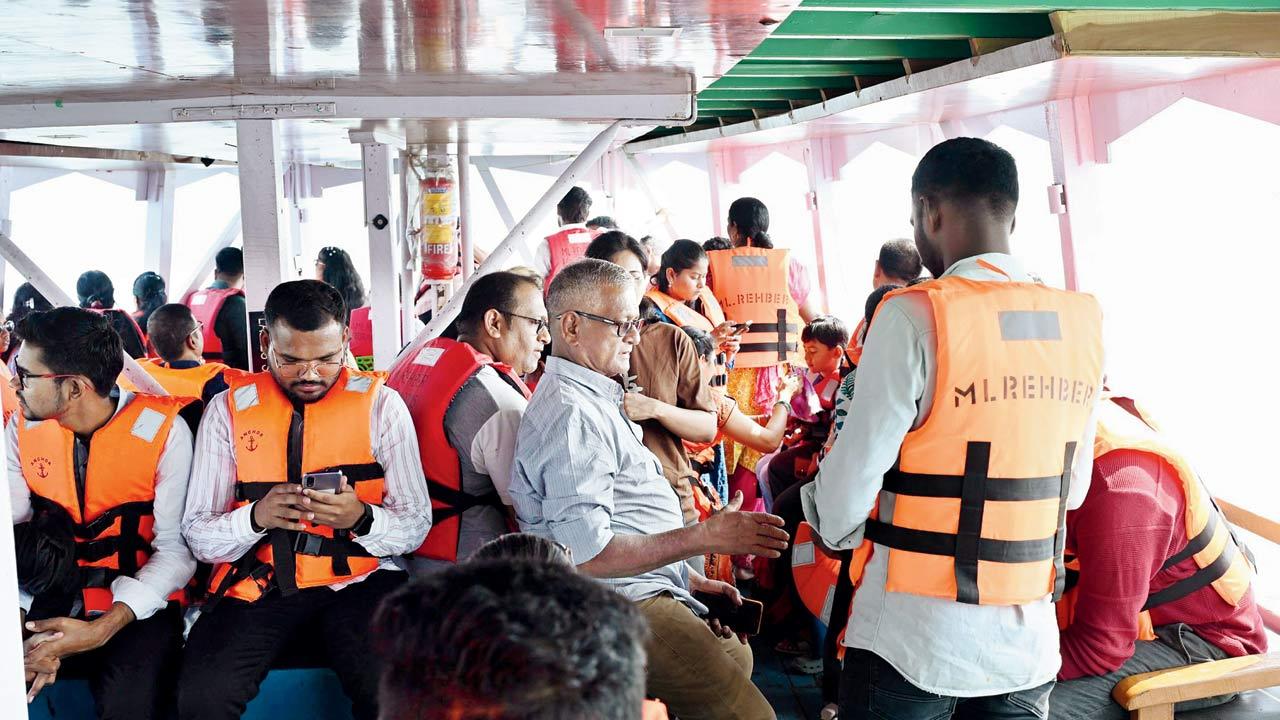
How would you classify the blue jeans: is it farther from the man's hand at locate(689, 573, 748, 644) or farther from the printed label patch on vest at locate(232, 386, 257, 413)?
the printed label patch on vest at locate(232, 386, 257, 413)

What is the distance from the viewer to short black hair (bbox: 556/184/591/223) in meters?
6.43

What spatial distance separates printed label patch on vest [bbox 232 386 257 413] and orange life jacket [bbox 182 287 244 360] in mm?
3020

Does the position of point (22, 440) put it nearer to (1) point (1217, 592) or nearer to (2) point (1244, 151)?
(1) point (1217, 592)

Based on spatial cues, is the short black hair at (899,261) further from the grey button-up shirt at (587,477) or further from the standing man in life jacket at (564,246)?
the grey button-up shirt at (587,477)

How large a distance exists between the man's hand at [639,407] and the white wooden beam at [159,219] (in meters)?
8.84

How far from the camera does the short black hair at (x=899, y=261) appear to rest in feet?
14.7

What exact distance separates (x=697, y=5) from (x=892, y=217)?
6836 mm

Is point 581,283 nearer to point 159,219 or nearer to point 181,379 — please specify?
point 181,379

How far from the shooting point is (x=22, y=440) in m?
2.63

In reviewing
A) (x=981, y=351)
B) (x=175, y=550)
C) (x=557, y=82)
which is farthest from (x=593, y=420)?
(x=557, y=82)

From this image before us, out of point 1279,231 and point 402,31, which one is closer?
point 402,31

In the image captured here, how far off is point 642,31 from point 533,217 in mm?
1451

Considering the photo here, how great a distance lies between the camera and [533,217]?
13.5 feet

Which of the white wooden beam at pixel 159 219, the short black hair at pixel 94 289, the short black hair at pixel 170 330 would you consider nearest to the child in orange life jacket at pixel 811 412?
the short black hair at pixel 170 330
